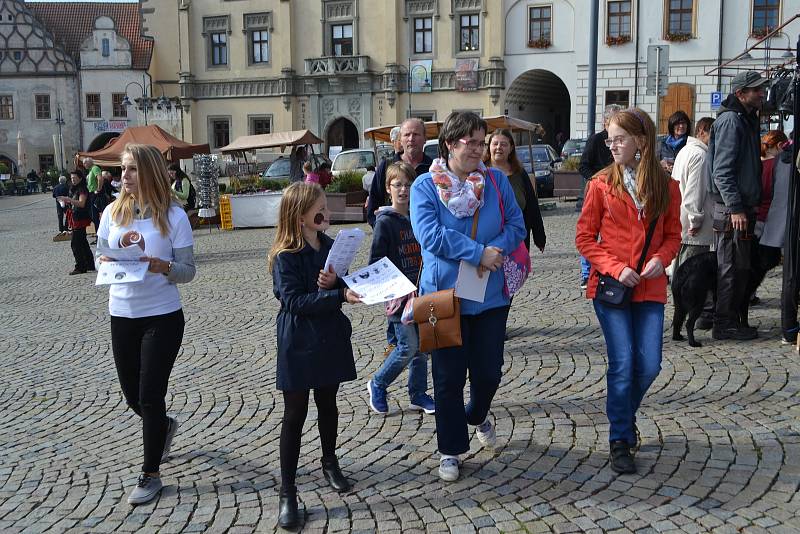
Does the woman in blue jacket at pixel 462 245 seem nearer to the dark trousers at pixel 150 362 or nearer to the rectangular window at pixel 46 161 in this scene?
the dark trousers at pixel 150 362

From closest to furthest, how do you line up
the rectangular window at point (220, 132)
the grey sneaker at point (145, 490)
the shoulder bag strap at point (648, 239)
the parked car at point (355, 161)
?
1. the grey sneaker at point (145, 490)
2. the shoulder bag strap at point (648, 239)
3. the parked car at point (355, 161)
4. the rectangular window at point (220, 132)

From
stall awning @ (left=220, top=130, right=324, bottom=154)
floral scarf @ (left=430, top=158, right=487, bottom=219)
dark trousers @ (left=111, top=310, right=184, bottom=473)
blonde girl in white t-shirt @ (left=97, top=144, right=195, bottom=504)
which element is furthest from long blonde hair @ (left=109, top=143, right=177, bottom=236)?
stall awning @ (left=220, top=130, right=324, bottom=154)

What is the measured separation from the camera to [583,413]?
511 centimetres

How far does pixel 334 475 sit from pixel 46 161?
54.4m

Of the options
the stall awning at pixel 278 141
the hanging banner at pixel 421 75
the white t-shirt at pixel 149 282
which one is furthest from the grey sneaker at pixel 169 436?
the hanging banner at pixel 421 75

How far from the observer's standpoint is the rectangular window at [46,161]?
53.0 metres

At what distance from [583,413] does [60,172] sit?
4636cm

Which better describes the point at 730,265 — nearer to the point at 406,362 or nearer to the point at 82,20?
the point at 406,362

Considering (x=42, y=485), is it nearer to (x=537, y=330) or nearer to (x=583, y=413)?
(x=583, y=413)

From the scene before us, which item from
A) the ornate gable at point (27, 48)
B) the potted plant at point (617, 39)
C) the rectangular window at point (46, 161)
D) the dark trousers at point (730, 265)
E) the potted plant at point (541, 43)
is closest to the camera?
the dark trousers at point (730, 265)

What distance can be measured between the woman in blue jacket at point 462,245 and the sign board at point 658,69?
42.0 ft

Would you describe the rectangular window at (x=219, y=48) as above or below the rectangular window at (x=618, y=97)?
above

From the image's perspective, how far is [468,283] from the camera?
3918 millimetres

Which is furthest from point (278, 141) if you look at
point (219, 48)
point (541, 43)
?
point (219, 48)
